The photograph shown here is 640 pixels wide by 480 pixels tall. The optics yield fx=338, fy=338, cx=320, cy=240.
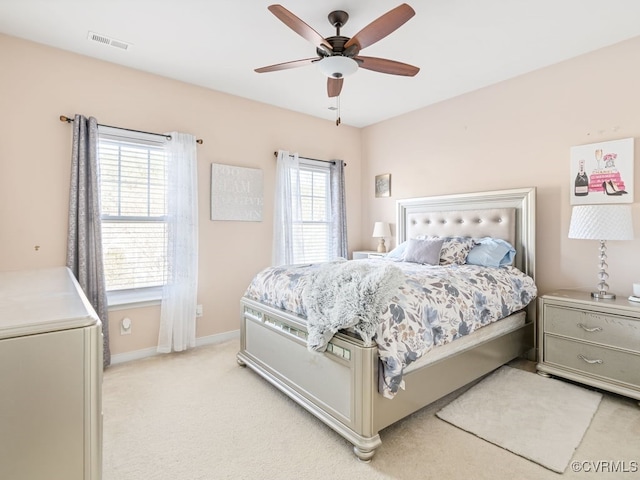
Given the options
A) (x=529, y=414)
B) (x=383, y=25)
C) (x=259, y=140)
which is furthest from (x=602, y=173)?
(x=259, y=140)

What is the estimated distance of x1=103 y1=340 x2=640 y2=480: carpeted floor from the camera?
1.74 meters

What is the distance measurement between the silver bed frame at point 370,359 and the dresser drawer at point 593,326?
0.34 metres

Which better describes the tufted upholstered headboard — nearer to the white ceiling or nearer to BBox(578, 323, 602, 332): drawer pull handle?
BBox(578, 323, 602, 332): drawer pull handle

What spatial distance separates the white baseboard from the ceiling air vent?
272 centimetres

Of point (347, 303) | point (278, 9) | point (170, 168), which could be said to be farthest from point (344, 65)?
point (170, 168)

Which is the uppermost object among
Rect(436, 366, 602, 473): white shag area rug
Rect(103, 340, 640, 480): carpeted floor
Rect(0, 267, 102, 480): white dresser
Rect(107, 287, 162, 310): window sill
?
Rect(0, 267, 102, 480): white dresser

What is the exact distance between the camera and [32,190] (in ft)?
9.13

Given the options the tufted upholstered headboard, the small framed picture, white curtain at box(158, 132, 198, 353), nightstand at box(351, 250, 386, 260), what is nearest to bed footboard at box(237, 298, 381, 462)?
white curtain at box(158, 132, 198, 353)

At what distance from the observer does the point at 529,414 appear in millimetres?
2242

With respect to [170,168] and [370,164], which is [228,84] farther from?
[370,164]

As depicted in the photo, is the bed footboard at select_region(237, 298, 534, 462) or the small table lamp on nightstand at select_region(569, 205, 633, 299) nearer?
the bed footboard at select_region(237, 298, 534, 462)

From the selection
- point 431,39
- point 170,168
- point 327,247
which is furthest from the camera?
point 327,247

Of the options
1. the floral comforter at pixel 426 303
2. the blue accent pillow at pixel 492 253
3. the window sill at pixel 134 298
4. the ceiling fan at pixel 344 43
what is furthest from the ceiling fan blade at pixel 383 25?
the window sill at pixel 134 298

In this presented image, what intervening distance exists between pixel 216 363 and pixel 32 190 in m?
2.13
